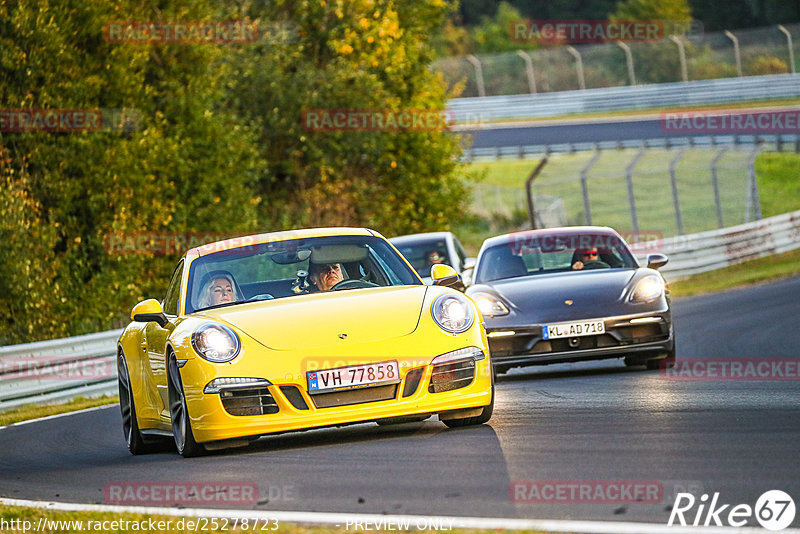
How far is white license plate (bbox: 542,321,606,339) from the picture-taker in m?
11.7

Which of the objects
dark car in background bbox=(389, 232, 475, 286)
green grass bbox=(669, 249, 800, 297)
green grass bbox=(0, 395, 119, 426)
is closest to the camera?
green grass bbox=(0, 395, 119, 426)

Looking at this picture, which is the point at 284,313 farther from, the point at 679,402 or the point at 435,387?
the point at 679,402

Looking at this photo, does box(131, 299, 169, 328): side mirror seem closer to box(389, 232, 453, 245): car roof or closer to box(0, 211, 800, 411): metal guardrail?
box(0, 211, 800, 411): metal guardrail

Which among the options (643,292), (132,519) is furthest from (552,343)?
(132,519)

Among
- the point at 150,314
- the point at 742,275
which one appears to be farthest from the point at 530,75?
the point at 150,314

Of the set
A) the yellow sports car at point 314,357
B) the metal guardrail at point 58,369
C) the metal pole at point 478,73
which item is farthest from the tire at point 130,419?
the metal pole at point 478,73

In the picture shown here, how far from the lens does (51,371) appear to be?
1691 centimetres

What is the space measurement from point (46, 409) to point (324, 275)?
775 centimetres

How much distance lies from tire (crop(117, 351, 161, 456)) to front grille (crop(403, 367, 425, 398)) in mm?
2408

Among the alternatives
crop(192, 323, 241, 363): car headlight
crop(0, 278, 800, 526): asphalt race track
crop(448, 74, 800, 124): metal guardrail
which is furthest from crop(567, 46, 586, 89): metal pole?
crop(192, 323, 241, 363): car headlight

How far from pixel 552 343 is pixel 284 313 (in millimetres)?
4154

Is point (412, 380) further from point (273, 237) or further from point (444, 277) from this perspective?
point (273, 237)

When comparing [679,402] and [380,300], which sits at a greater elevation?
[380,300]

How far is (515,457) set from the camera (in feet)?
22.5
